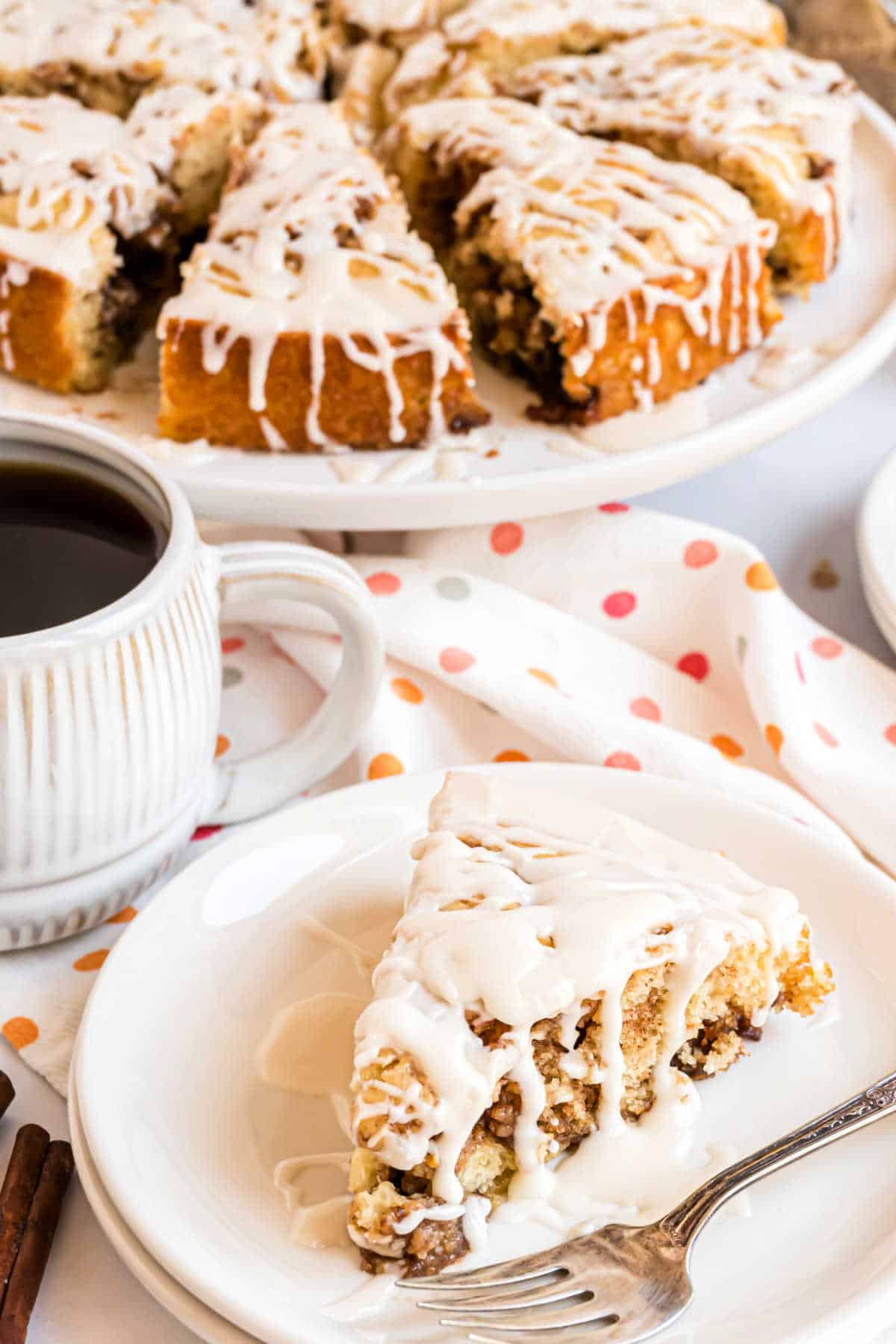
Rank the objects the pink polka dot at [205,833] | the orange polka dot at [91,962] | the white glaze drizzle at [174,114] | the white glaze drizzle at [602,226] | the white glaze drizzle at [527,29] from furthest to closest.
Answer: the white glaze drizzle at [527,29]
the white glaze drizzle at [174,114]
the white glaze drizzle at [602,226]
the pink polka dot at [205,833]
the orange polka dot at [91,962]

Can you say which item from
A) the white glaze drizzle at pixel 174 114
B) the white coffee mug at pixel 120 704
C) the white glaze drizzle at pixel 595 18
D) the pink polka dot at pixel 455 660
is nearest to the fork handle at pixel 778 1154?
the white coffee mug at pixel 120 704

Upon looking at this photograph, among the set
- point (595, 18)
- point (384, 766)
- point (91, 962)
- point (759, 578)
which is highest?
point (595, 18)

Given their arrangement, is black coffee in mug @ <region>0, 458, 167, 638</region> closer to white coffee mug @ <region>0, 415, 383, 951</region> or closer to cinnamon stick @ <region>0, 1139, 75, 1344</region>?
white coffee mug @ <region>0, 415, 383, 951</region>

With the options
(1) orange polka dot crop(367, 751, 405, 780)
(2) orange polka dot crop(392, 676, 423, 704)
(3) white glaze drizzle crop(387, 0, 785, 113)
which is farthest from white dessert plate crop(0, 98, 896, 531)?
(3) white glaze drizzle crop(387, 0, 785, 113)

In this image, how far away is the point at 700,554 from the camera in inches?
65.1

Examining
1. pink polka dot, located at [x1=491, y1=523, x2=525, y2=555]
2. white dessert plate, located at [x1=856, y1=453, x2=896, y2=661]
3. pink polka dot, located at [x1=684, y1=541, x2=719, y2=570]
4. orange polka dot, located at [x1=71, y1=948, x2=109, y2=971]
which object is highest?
white dessert plate, located at [x1=856, y1=453, x2=896, y2=661]

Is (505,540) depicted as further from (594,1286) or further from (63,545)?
(594,1286)

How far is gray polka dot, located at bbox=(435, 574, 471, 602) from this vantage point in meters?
1.59

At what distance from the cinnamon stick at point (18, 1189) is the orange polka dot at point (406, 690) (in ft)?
1.91

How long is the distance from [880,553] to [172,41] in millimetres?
1305

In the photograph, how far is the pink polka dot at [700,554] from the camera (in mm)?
1647

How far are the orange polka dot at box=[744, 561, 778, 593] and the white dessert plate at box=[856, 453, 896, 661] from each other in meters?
0.11

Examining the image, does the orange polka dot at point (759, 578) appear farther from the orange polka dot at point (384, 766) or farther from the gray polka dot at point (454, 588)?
the orange polka dot at point (384, 766)

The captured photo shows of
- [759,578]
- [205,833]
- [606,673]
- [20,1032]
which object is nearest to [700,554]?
[759,578]
